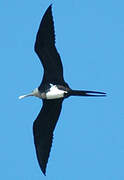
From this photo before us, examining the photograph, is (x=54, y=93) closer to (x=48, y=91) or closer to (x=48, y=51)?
(x=48, y=91)

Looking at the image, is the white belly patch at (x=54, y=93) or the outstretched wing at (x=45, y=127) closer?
the white belly patch at (x=54, y=93)

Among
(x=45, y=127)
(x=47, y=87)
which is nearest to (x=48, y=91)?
(x=47, y=87)

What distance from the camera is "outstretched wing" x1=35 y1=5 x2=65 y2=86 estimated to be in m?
14.6

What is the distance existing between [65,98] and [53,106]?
47cm

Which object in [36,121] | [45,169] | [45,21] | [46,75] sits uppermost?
[45,21]

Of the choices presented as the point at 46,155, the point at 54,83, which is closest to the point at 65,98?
the point at 54,83

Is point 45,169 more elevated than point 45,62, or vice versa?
point 45,62

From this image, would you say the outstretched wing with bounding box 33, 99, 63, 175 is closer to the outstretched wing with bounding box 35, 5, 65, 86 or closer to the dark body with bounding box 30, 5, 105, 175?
the dark body with bounding box 30, 5, 105, 175

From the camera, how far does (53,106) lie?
15.3m

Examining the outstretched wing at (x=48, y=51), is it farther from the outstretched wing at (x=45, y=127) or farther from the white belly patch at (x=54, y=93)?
the outstretched wing at (x=45, y=127)

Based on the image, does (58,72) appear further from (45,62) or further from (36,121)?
(36,121)

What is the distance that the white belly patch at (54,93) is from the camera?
1490cm

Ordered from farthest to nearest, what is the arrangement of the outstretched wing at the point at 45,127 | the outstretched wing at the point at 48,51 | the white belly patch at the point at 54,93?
1. the outstretched wing at the point at 45,127
2. the white belly patch at the point at 54,93
3. the outstretched wing at the point at 48,51

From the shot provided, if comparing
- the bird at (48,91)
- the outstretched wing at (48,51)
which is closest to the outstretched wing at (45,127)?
the bird at (48,91)
